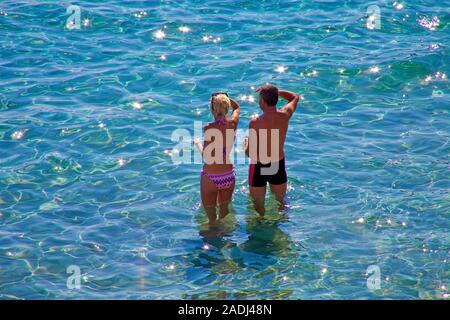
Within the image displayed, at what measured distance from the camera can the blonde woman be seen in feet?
31.1

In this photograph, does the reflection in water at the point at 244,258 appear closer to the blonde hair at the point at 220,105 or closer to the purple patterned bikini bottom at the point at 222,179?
the purple patterned bikini bottom at the point at 222,179

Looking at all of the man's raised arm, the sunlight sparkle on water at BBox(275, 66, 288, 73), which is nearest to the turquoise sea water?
the sunlight sparkle on water at BBox(275, 66, 288, 73)

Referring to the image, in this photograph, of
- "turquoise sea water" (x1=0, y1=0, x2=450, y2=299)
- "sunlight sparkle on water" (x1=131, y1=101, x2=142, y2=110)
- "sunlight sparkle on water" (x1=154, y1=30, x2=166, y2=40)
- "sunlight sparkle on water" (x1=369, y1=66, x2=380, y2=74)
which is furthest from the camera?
"sunlight sparkle on water" (x1=154, y1=30, x2=166, y2=40)

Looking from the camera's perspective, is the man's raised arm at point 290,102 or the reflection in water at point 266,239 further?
the man's raised arm at point 290,102

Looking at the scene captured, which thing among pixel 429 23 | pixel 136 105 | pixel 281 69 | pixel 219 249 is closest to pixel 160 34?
pixel 281 69

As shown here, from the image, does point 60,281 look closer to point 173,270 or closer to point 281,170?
point 173,270

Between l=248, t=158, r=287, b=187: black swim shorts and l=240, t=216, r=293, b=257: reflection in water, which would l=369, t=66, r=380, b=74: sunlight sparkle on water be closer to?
l=248, t=158, r=287, b=187: black swim shorts

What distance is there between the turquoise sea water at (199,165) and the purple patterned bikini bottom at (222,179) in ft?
2.20

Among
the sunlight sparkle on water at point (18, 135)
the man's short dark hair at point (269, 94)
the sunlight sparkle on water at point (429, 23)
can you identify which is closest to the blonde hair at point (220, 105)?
the man's short dark hair at point (269, 94)

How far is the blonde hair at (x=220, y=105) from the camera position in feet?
30.7

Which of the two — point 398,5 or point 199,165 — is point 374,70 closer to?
point 398,5

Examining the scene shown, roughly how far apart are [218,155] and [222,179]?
342 millimetres

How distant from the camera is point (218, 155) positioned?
31.8 feet

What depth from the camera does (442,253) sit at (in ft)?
31.0
